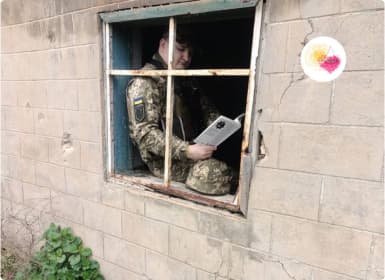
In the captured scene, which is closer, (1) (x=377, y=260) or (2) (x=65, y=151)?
(1) (x=377, y=260)

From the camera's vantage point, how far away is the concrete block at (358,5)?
124 cm

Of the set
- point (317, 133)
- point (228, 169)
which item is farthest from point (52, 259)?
point (317, 133)

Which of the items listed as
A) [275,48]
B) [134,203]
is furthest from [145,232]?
[275,48]

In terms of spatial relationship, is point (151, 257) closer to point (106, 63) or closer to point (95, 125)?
point (95, 125)

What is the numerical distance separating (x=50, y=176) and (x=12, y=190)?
68cm

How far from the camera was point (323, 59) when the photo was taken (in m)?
1.37

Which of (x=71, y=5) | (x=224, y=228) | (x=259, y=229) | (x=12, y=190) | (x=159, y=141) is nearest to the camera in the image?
(x=259, y=229)

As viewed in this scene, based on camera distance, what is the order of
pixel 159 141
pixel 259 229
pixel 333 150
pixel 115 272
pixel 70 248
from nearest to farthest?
pixel 333 150 → pixel 259 229 → pixel 159 141 → pixel 115 272 → pixel 70 248

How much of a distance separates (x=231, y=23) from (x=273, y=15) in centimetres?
148

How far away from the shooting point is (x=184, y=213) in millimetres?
1898

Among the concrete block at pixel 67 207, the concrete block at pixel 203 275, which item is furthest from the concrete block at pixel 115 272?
the concrete block at pixel 203 275

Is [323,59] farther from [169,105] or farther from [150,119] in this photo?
[150,119]

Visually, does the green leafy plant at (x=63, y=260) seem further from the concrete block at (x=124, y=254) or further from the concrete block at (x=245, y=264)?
the concrete block at (x=245, y=264)

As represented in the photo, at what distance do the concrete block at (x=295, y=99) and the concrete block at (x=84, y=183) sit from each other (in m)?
1.37
